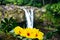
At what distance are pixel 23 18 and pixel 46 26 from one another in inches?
55.5

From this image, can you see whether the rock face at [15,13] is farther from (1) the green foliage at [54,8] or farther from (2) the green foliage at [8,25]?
(2) the green foliage at [8,25]

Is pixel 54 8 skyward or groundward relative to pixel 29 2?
groundward

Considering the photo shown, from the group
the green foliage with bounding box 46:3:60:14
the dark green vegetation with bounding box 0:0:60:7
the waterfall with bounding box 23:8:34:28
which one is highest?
the dark green vegetation with bounding box 0:0:60:7

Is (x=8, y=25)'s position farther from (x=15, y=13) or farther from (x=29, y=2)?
(x=29, y=2)

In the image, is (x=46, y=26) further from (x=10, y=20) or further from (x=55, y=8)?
(x=10, y=20)

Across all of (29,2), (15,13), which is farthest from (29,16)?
(29,2)

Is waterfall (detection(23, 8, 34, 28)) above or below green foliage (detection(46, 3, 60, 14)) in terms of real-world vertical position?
below

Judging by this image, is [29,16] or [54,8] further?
[54,8]

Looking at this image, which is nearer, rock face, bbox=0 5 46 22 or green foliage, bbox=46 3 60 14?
rock face, bbox=0 5 46 22

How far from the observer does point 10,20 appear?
1.47 meters

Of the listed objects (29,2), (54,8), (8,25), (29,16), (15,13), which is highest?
(8,25)

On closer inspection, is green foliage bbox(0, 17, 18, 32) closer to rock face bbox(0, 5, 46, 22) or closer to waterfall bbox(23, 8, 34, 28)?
rock face bbox(0, 5, 46, 22)

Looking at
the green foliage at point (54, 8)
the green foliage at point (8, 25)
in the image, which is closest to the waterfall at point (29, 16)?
the green foliage at point (54, 8)

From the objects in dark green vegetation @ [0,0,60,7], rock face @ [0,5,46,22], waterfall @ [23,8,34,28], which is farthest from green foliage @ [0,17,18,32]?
dark green vegetation @ [0,0,60,7]
